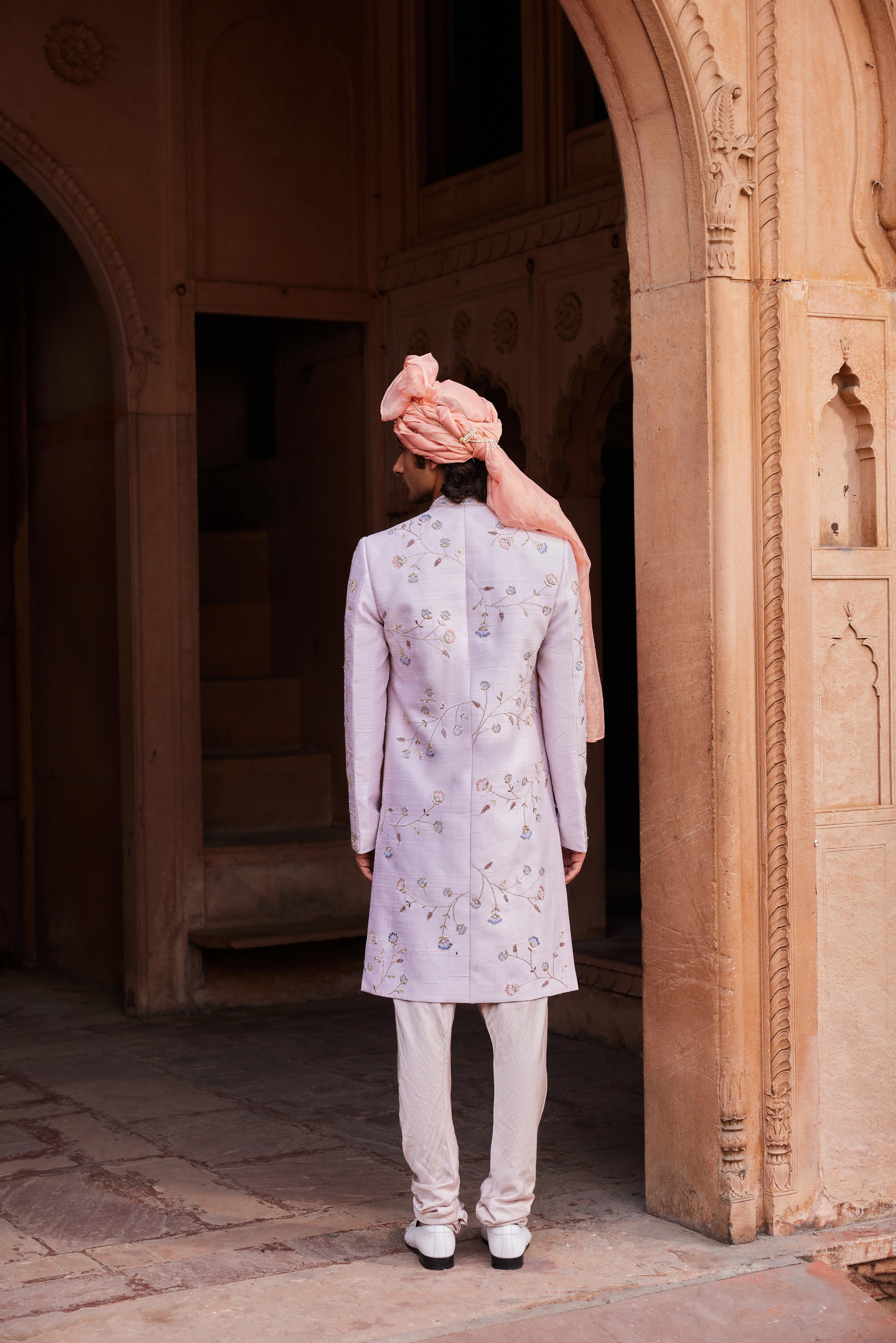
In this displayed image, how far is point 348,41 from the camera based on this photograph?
720cm

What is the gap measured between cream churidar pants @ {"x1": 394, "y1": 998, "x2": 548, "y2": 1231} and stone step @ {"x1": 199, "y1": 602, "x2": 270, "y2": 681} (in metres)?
4.15

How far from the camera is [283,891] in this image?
7.06m

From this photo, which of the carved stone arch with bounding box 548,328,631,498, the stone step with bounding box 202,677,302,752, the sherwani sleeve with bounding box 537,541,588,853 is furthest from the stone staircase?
the sherwani sleeve with bounding box 537,541,588,853

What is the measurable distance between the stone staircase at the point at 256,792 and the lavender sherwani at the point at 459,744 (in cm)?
309

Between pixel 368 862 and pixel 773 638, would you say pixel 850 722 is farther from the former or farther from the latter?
pixel 368 862

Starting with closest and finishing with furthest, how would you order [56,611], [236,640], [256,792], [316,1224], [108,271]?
1. [316,1224]
2. [108,271]
3. [256,792]
4. [56,611]
5. [236,640]

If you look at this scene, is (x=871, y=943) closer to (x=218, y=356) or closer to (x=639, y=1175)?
(x=639, y=1175)

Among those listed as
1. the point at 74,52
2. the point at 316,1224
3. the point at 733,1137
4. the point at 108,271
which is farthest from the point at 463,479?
the point at 74,52

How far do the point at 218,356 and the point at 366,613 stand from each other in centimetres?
460

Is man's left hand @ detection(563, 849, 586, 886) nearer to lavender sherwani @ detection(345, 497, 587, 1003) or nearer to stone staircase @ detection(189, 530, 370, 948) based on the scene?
lavender sherwani @ detection(345, 497, 587, 1003)

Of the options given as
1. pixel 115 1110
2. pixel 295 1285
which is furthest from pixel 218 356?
pixel 295 1285

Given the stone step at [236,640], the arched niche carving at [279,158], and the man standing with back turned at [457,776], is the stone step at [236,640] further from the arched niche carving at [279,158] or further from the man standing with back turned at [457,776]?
the man standing with back turned at [457,776]

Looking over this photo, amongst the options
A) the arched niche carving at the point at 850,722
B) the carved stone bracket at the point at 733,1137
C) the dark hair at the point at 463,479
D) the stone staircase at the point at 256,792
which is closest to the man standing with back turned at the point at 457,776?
the dark hair at the point at 463,479

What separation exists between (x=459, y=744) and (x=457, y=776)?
0.22 feet
